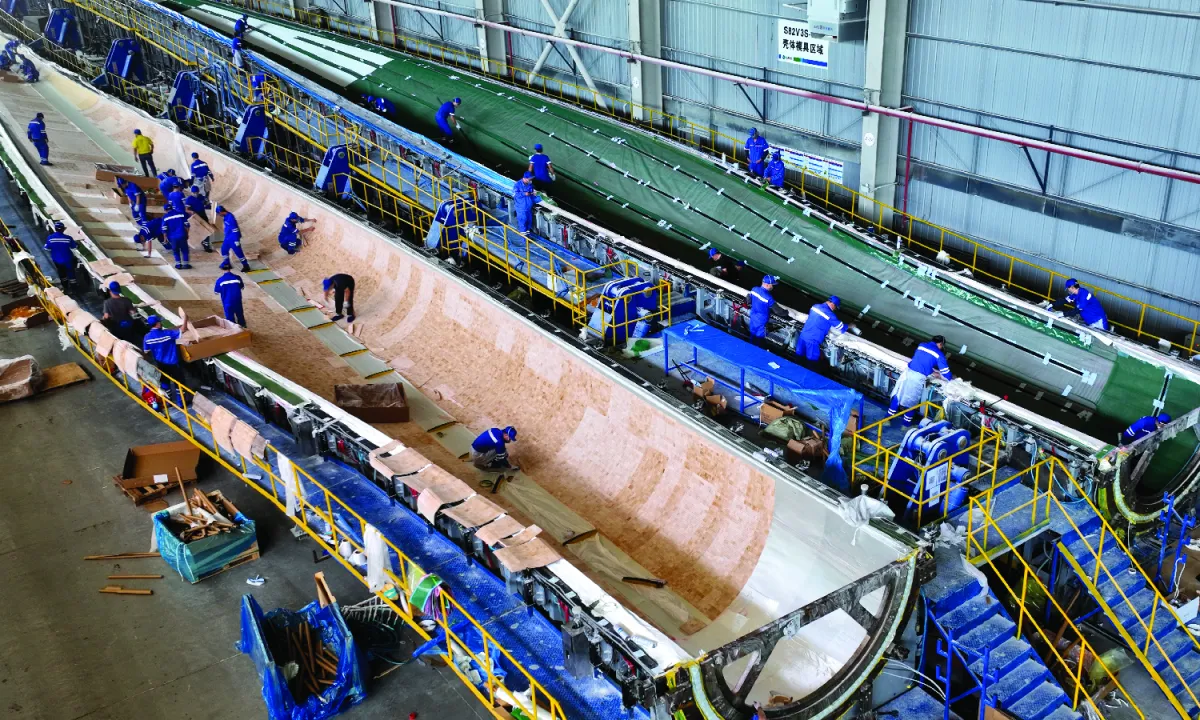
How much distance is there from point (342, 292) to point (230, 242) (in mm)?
2912

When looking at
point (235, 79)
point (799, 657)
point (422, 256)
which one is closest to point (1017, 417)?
point (799, 657)

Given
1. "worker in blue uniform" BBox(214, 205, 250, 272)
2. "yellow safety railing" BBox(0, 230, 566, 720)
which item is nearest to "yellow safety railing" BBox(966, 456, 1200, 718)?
"yellow safety railing" BBox(0, 230, 566, 720)

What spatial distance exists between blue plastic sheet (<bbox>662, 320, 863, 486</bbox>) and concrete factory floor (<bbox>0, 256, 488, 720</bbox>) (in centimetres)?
458

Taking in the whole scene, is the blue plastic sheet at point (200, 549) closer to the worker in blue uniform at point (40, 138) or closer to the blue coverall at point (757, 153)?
the blue coverall at point (757, 153)

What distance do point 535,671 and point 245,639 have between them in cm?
364

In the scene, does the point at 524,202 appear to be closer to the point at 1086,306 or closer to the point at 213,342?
the point at 213,342

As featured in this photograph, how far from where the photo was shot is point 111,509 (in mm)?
13508

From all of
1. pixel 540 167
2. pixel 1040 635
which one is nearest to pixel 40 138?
pixel 540 167

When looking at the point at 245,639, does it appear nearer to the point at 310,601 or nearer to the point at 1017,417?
the point at 310,601

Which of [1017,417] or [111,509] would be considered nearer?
[1017,417]

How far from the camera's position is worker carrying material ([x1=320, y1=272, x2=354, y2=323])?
16.5 metres

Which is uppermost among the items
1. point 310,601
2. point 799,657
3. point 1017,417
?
point 1017,417

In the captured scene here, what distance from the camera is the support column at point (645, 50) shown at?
22781mm

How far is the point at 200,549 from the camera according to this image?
12.0m
